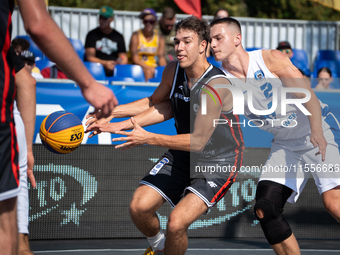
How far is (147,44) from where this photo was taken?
8719mm

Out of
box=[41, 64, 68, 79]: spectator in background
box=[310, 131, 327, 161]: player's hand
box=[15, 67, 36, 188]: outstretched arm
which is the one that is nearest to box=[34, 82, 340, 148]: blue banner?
box=[41, 64, 68, 79]: spectator in background

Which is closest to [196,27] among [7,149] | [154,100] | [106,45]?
[154,100]

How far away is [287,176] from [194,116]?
970mm

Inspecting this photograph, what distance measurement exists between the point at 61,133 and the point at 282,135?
196 cm

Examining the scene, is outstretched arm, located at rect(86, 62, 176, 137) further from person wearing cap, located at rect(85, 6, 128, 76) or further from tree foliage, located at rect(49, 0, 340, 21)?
tree foliage, located at rect(49, 0, 340, 21)

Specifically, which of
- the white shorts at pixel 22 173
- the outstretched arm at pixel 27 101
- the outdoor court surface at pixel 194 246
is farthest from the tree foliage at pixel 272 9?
the white shorts at pixel 22 173

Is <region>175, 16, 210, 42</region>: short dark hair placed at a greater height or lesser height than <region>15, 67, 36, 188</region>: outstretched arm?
greater

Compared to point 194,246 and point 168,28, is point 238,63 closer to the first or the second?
point 194,246

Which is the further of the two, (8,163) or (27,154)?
(27,154)

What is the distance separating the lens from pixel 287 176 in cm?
376

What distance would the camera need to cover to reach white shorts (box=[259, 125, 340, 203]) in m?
3.74

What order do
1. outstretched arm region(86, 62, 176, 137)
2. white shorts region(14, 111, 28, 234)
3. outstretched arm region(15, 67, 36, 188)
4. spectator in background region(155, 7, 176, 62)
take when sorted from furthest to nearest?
spectator in background region(155, 7, 176, 62) < outstretched arm region(86, 62, 176, 137) < outstretched arm region(15, 67, 36, 188) < white shorts region(14, 111, 28, 234)

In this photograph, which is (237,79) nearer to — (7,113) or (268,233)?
(268,233)

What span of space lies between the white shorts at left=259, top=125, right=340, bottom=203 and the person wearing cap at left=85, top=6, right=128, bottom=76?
517 centimetres
